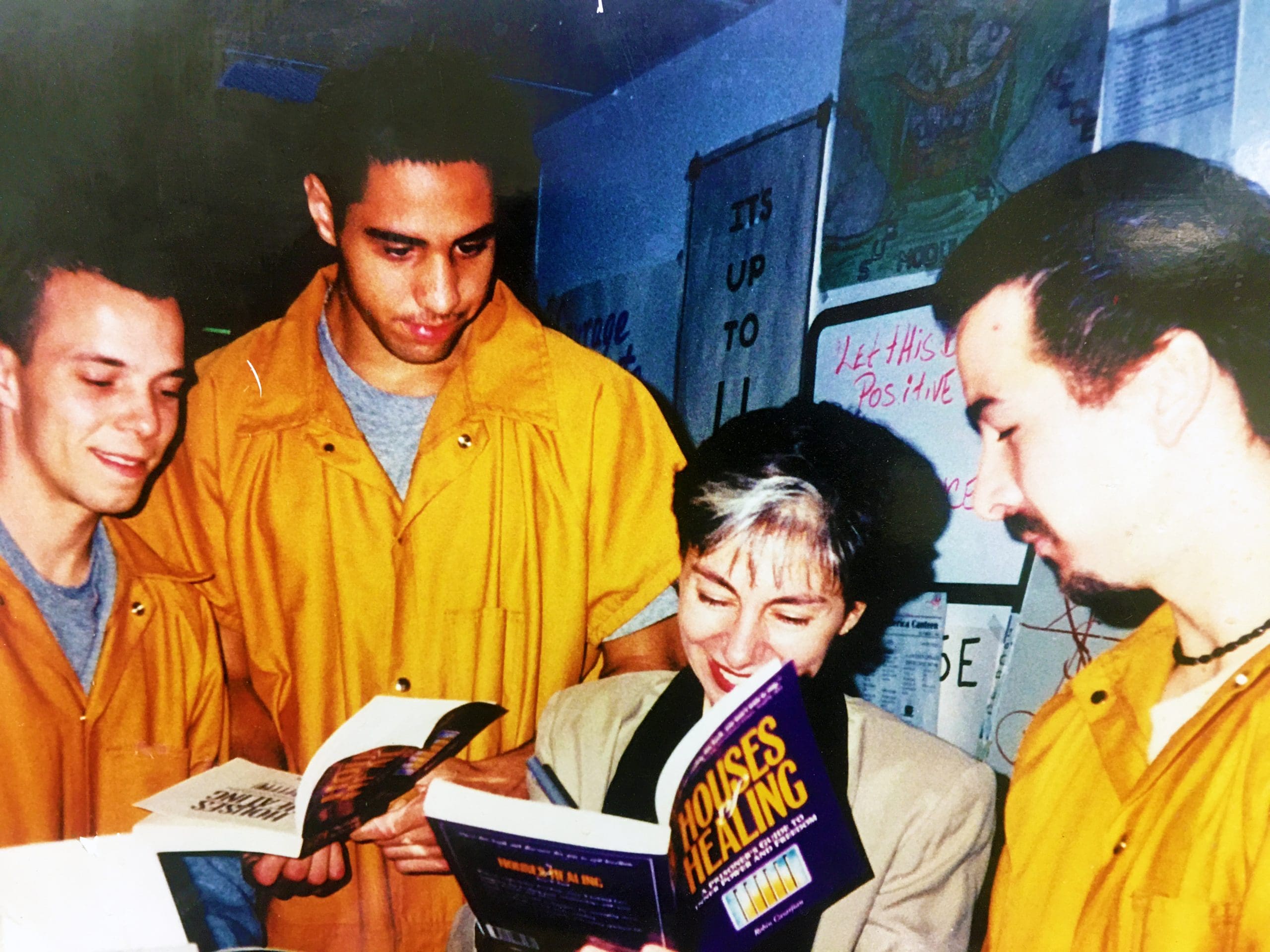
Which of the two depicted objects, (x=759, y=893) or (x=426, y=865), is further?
(x=426, y=865)

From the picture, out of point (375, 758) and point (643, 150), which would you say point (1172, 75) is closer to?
point (643, 150)

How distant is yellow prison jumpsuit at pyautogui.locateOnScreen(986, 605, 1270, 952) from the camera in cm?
107

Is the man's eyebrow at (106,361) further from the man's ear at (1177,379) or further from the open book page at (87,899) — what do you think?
the man's ear at (1177,379)

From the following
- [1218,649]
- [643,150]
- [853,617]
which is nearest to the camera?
[1218,649]

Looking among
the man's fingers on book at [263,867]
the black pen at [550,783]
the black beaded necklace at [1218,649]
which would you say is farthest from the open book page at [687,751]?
→ the man's fingers on book at [263,867]

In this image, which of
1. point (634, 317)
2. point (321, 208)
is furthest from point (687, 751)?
point (321, 208)

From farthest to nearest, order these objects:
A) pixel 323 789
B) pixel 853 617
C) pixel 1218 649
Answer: pixel 323 789 → pixel 853 617 → pixel 1218 649

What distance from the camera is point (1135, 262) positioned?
1.17m

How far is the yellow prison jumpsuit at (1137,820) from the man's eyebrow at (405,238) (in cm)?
104

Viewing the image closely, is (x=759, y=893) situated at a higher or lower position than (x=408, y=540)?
lower

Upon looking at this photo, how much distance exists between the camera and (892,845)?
4.48 ft

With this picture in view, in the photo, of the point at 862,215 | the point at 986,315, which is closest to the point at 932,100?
the point at 862,215

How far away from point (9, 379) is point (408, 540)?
24.2 inches

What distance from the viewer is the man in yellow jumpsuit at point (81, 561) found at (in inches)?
60.6
